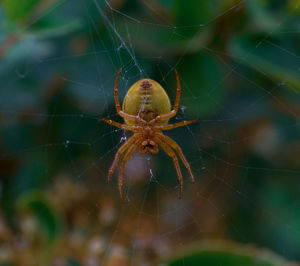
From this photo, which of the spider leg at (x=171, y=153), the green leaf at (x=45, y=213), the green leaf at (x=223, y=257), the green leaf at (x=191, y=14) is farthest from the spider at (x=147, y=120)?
the green leaf at (x=223, y=257)

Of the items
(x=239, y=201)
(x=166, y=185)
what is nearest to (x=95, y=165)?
(x=166, y=185)

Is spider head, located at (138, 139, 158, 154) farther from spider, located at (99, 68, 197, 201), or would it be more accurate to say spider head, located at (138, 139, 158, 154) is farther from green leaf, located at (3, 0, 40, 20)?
green leaf, located at (3, 0, 40, 20)

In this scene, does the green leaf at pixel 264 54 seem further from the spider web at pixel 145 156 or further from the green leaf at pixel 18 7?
the green leaf at pixel 18 7

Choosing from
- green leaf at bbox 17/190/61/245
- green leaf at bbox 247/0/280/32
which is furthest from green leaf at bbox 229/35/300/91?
green leaf at bbox 17/190/61/245

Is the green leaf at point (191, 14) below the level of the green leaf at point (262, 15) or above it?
above

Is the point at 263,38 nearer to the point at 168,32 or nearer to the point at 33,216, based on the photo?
the point at 168,32

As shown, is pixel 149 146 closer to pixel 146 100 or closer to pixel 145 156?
pixel 145 156
